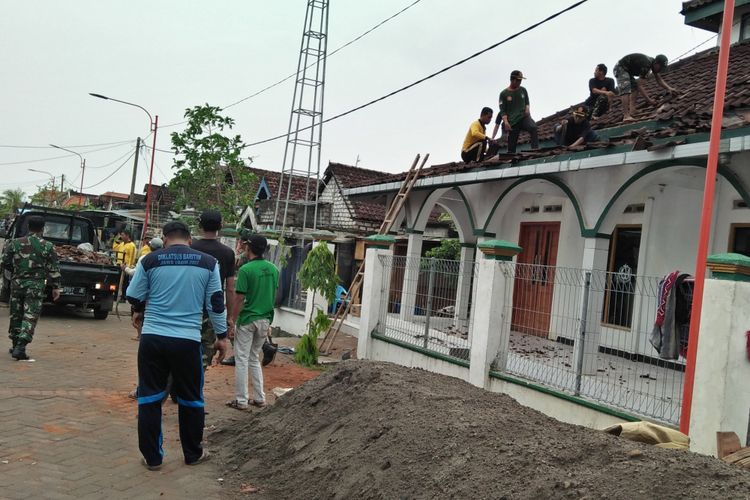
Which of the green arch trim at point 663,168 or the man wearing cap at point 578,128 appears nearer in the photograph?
the green arch trim at point 663,168

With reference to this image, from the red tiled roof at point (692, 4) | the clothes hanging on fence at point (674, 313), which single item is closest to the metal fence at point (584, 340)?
the clothes hanging on fence at point (674, 313)

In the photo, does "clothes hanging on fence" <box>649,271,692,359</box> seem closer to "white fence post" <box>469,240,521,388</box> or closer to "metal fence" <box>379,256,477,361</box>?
"white fence post" <box>469,240,521,388</box>

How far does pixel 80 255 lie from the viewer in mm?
13062

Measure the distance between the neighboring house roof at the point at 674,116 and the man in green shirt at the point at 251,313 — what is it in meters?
Result: 4.35

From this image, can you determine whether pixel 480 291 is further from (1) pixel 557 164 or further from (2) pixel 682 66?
(2) pixel 682 66

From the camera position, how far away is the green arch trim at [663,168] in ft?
22.5

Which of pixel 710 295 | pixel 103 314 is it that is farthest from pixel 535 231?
pixel 103 314

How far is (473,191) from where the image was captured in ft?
39.1

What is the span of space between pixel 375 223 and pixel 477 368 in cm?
1593

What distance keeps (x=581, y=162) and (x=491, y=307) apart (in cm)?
234

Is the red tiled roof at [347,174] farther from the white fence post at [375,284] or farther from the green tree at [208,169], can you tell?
the white fence post at [375,284]

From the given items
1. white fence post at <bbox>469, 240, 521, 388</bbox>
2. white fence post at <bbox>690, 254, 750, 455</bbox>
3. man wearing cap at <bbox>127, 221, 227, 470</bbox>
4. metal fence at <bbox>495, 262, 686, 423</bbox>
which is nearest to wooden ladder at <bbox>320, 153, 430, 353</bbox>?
white fence post at <bbox>469, 240, 521, 388</bbox>

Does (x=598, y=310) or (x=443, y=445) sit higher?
(x=598, y=310)

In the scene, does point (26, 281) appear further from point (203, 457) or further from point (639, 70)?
point (639, 70)
